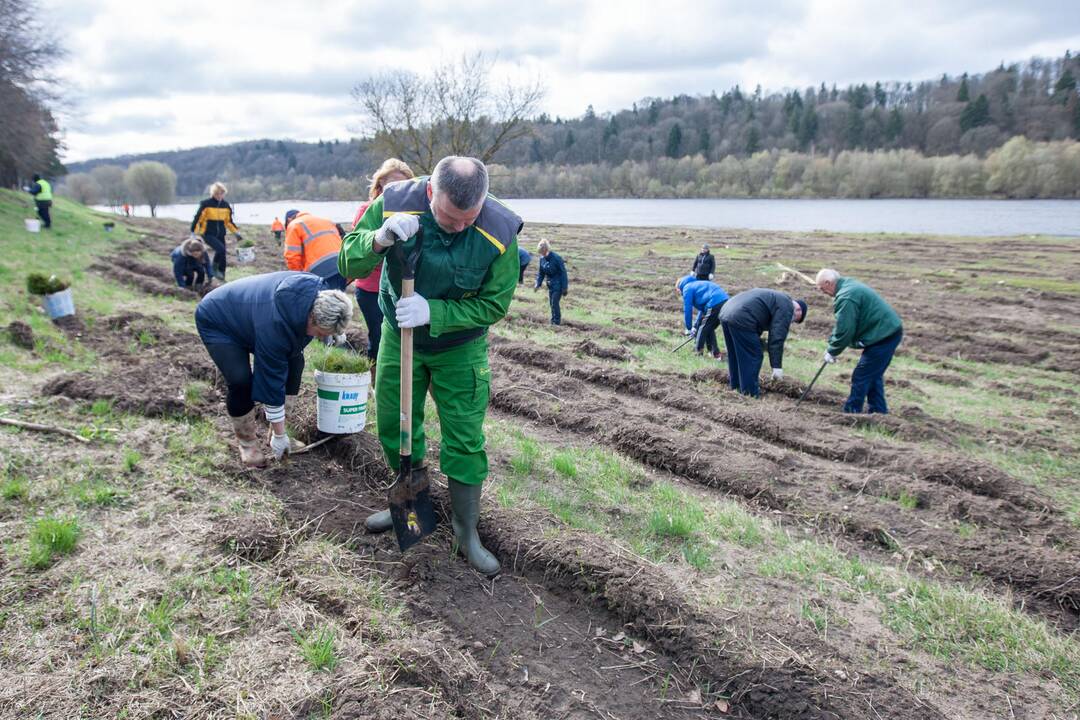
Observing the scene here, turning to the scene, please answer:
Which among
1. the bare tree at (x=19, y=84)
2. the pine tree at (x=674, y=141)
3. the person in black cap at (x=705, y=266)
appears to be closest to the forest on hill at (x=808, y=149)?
the pine tree at (x=674, y=141)

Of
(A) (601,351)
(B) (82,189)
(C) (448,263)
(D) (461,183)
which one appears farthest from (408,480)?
(B) (82,189)

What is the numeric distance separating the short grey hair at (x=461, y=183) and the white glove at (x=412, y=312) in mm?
526

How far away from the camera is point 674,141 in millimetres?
88188

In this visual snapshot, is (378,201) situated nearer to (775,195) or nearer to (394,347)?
(394,347)

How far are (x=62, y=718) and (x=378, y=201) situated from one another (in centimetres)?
263

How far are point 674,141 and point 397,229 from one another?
92188mm

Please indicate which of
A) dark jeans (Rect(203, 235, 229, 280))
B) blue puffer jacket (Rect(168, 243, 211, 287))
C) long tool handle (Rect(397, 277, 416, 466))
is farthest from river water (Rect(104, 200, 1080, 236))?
long tool handle (Rect(397, 277, 416, 466))

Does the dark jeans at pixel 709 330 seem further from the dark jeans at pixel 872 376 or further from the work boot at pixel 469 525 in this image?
the work boot at pixel 469 525

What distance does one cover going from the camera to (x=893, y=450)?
6.38 m

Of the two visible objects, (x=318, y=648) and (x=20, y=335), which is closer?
(x=318, y=648)

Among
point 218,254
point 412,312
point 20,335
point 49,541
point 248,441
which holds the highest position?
point 412,312

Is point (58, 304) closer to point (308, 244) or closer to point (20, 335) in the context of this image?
point (20, 335)

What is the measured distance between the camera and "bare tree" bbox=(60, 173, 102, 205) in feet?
265

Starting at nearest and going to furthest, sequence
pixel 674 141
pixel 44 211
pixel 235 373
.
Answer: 1. pixel 235 373
2. pixel 44 211
3. pixel 674 141
